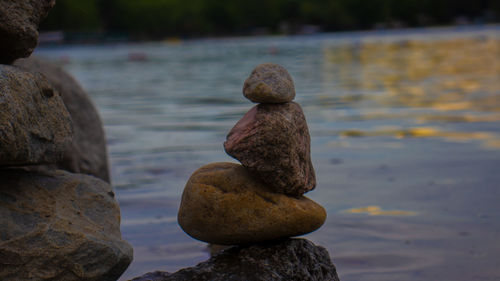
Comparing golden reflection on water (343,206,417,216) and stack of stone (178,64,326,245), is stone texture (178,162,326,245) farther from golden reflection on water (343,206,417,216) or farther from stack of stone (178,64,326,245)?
golden reflection on water (343,206,417,216)

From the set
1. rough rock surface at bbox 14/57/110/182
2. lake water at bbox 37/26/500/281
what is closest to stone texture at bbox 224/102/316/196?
Result: lake water at bbox 37/26/500/281

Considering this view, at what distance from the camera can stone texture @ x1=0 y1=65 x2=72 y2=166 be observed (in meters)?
3.60

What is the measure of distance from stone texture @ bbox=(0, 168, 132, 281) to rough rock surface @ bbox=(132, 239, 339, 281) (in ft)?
1.45

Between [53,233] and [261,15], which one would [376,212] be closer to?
[53,233]

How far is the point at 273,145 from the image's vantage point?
4.05 metres

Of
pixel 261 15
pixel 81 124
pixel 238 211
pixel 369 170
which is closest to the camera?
pixel 238 211

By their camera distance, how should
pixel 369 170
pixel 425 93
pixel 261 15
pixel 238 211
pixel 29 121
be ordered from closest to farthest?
pixel 29 121, pixel 238 211, pixel 369 170, pixel 425 93, pixel 261 15

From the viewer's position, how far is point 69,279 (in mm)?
3799

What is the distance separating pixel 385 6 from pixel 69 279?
13450 cm

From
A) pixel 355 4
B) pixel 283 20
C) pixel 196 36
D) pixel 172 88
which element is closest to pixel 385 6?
pixel 355 4

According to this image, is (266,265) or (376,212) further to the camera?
(376,212)

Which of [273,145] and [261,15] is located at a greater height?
[273,145]

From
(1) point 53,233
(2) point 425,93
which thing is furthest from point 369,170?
(2) point 425,93

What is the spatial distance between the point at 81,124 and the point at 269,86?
370 cm
